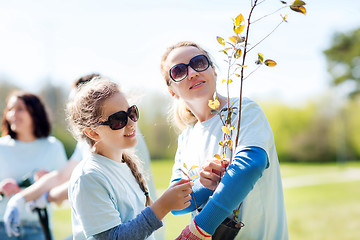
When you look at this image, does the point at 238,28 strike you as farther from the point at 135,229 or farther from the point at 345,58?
the point at 345,58

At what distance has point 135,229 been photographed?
5.14 feet

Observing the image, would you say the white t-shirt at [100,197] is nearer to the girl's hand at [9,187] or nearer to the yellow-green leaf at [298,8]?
the yellow-green leaf at [298,8]

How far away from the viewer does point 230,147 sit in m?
1.62

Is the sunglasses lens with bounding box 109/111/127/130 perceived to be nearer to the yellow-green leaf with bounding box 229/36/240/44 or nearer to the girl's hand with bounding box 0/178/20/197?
the yellow-green leaf with bounding box 229/36/240/44

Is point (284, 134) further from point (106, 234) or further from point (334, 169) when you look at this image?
point (106, 234)

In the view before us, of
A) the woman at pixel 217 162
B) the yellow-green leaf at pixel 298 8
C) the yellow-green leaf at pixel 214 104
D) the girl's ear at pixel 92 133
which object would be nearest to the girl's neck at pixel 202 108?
the woman at pixel 217 162

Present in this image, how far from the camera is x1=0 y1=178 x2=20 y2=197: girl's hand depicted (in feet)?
10.9

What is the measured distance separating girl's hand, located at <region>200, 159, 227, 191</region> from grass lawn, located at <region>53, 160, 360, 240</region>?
2.87 m

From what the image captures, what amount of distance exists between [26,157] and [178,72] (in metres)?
2.26

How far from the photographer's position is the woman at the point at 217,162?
1.52 metres

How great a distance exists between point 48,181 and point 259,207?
200 centimetres

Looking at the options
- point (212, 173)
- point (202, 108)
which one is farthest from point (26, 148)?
point (212, 173)

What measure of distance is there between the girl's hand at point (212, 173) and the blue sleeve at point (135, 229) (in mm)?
245

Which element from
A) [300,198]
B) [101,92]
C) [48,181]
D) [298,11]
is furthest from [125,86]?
[300,198]
